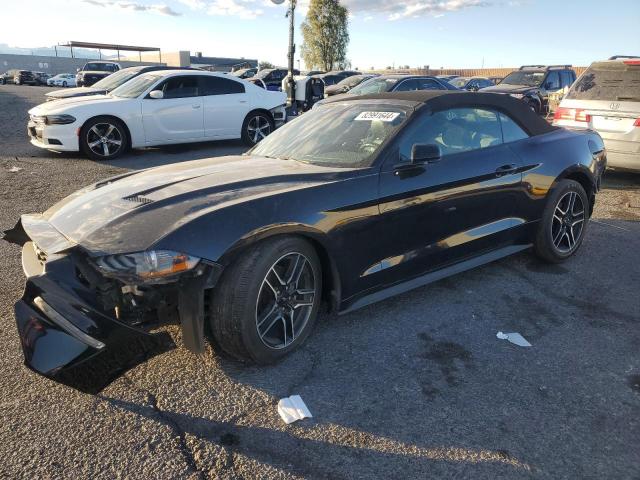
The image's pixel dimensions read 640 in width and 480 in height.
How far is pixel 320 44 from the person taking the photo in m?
48.6

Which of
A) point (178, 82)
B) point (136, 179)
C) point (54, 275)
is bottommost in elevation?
point (54, 275)

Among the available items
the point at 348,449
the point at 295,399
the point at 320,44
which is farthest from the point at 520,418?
the point at 320,44

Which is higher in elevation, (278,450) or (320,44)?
(320,44)

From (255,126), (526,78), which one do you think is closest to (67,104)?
(255,126)

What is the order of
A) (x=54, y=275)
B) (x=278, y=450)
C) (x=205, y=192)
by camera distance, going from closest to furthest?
(x=278, y=450) < (x=54, y=275) < (x=205, y=192)

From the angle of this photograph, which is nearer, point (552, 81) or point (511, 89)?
point (511, 89)

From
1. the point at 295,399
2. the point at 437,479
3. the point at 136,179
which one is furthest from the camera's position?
the point at 136,179

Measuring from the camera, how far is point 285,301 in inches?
118

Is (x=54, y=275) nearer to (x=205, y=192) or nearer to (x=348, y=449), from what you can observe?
(x=205, y=192)

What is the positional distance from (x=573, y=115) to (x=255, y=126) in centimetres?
631

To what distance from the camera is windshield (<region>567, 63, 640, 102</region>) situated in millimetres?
7195

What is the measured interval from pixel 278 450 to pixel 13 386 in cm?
151

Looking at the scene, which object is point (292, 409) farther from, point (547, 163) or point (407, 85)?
point (407, 85)

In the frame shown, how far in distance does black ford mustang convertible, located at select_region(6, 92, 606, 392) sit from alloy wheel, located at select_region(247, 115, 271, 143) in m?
6.85
